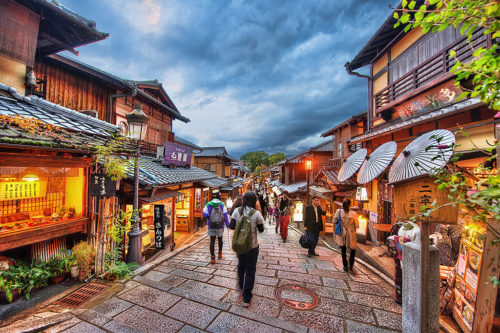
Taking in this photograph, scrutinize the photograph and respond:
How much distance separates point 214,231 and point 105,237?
128 inches

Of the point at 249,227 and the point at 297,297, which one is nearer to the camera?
the point at 249,227

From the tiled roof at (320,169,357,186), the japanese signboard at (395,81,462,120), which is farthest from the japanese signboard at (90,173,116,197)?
the tiled roof at (320,169,357,186)

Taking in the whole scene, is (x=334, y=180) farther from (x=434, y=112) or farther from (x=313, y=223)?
(x=434, y=112)

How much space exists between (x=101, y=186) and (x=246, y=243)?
171 inches

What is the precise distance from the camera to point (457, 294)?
14.0ft

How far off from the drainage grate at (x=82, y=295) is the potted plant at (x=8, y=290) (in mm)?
799

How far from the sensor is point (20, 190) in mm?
5598

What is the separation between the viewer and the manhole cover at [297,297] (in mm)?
4559

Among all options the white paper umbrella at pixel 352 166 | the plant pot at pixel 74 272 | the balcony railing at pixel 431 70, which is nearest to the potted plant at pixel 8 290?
the plant pot at pixel 74 272

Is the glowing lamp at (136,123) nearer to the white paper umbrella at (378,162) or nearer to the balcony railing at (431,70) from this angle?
the white paper umbrella at (378,162)

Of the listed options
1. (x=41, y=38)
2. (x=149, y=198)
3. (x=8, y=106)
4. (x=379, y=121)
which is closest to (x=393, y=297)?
(x=149, y=198)

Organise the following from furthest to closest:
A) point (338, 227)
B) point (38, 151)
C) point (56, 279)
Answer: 1. point (338, 227)
2. point (38, 151)
3. point (56, 279)

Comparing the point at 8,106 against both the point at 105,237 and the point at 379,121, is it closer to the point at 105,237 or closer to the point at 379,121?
the point at 105,237

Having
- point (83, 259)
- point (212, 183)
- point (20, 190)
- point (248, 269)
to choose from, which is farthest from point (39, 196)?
point (212, 183)
